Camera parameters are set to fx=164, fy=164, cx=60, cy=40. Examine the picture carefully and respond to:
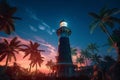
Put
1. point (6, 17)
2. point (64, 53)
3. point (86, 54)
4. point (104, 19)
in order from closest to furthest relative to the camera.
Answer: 1. point (6, 17)
2. point (104, 19)
3. point (64, 53)
4. point (86, 54)

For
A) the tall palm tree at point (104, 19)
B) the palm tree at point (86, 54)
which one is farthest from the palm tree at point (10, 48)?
the palm tree at point (86, 54)

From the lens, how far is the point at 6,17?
4184cm

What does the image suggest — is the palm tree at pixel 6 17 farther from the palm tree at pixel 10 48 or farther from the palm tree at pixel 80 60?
the palm tree at pixel 80 60

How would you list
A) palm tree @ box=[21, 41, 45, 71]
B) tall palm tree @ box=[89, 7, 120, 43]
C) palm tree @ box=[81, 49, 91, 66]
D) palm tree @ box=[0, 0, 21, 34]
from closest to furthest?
1. palm tree @ box=[0, 0, 21, 34]
2. tall palm tree @ box=[89, 7, 120, 43]
3. palm tree @ box=[21, 41, 45, 71]
4. palm tree @ box=[81, 49, 91, 66]

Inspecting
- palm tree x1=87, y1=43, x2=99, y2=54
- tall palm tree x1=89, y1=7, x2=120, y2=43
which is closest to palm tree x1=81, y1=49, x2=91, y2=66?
palm tree x1=87, y1=43, x2=99, y2=54

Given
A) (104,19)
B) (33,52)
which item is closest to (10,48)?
(33,52)

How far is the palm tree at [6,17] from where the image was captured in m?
40.4

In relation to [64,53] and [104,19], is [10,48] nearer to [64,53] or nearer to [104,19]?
[64,53]

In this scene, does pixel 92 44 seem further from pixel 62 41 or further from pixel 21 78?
pixel 21 78

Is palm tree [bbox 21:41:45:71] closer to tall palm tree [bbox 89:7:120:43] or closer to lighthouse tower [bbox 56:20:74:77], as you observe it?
lighthouse tower [bbox 56:20:74:77]

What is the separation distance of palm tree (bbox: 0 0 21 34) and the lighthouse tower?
1795cm

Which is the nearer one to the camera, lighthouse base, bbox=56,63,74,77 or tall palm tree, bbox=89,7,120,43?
tall palm tree, bbox=89,7,120,43

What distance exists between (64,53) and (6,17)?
22.0 m

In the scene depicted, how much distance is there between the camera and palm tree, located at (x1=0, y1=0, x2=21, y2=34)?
40.4 m
